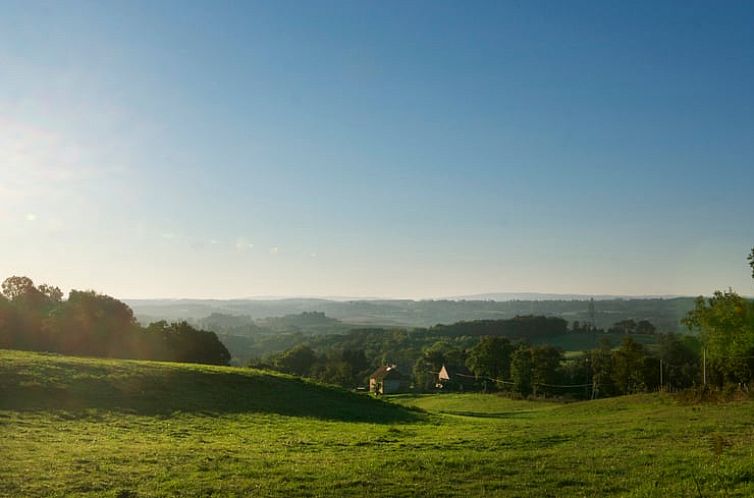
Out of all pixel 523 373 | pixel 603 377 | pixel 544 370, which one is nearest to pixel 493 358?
pixel 523 373

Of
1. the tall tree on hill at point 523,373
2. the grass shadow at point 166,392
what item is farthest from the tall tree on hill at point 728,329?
the grass shadow at point 166,392

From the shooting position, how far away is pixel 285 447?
2292 centimetres

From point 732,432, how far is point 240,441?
20.0 meters

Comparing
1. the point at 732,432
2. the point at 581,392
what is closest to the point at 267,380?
the point at 732,432

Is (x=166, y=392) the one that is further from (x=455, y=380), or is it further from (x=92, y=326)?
(x=455, y=380)

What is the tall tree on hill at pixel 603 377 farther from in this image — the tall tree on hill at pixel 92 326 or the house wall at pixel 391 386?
the tall tree on hill at pixel 92 326

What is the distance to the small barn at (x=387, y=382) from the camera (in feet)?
400

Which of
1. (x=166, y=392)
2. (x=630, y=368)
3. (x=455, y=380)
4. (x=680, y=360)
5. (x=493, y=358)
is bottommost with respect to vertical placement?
(x=455, y=380)

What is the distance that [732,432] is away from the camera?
77.4 ft

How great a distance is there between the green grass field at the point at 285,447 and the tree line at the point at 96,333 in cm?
2630

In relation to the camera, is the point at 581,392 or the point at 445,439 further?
the point at 581,392

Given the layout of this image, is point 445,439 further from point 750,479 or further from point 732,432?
point 750,479

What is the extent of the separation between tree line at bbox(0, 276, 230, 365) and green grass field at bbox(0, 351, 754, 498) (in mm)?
26305

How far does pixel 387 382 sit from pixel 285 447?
103 meters
